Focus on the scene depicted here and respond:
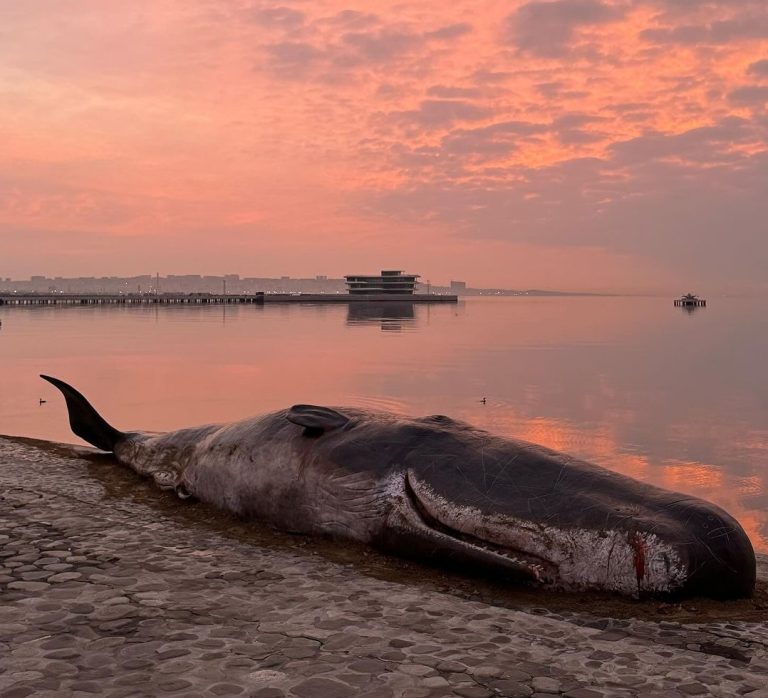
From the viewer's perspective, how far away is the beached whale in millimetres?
7078

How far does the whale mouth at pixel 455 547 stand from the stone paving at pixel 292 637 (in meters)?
0.61

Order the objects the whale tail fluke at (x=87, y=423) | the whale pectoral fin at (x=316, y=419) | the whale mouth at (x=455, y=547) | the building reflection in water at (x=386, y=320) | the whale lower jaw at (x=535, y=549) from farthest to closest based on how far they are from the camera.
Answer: the building reflection in water at (x=386, y=320)
the whale tail fluke at (x=87, y=423)
the whale pectoral fin at (x=316, y=419)
the whale mouth at (x=455, y=547)
the whale lower jaw at (x=535, y=549)

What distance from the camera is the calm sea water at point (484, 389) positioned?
2114cm

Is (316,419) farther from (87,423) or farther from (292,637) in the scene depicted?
(87,423)

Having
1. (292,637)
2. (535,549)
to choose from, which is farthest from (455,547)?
(292,637)

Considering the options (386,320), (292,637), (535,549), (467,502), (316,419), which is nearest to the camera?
(292,637)

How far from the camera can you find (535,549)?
24.6ft

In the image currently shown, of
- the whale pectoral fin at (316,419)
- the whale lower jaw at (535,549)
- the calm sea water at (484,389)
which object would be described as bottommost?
the calm sea water at (484,389)

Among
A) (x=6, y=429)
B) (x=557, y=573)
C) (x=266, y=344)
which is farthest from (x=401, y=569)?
(x=266, y=344)

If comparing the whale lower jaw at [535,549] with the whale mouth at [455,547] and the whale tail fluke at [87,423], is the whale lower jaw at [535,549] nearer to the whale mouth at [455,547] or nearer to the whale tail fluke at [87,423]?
the whale mouth at [455,547]

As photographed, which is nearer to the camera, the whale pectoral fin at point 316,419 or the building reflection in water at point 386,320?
the whale pectoral fin at point 316,419

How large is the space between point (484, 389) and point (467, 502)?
27449 millimetres

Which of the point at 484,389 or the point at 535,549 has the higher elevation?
the point at 535,549

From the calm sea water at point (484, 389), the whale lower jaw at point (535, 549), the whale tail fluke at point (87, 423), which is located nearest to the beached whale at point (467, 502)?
the whale lower jaw at point (535, 549)
